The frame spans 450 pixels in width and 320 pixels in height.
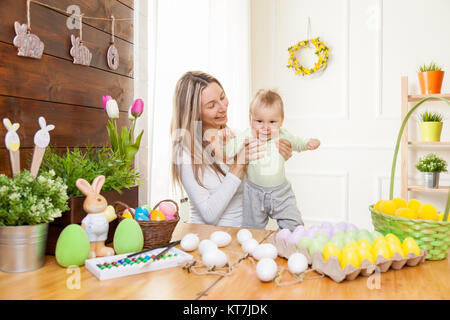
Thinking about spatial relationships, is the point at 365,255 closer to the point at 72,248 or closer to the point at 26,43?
the point at 72,248

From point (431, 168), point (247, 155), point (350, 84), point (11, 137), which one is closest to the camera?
point (11, 137)

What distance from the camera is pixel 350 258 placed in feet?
2.87

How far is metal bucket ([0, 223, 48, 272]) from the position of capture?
898 mm

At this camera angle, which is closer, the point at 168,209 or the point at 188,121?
the point at 168,209

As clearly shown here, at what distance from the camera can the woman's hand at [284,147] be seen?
1.92 m

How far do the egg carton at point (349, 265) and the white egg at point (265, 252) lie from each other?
3 cm

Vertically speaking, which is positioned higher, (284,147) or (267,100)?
(267,100)

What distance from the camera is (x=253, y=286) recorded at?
0.85 metres

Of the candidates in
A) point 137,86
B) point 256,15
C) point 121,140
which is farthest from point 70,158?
point 256,15

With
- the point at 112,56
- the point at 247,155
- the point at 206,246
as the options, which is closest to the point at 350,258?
the point at 206,246

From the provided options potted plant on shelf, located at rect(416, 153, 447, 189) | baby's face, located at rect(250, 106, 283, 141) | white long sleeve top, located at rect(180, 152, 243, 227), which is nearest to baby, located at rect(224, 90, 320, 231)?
baby's face, located at rect(250, 106, 283, 141)

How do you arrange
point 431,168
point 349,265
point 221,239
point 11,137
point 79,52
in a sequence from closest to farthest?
point 349,265 → point 11,137 → point 221,239 → point 79,52 → point 431,168

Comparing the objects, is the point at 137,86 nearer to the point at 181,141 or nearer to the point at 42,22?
the point at 181,141

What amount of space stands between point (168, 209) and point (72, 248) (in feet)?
1.14
